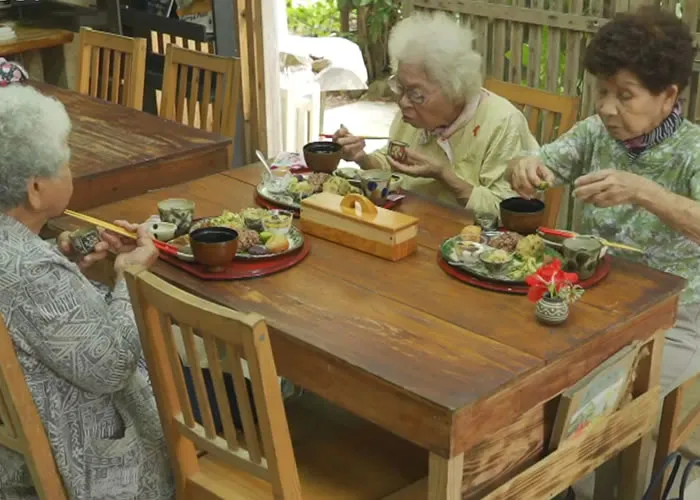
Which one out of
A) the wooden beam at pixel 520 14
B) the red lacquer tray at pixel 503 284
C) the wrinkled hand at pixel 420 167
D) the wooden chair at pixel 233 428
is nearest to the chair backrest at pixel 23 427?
the wooden chair at pixel 233 428

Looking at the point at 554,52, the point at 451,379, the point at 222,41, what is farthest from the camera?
the point at 222,41

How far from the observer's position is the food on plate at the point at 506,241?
2.04 m

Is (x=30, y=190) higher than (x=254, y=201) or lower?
higher

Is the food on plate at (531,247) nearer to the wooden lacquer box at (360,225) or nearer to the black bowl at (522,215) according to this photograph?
the black bowl at (522,215)

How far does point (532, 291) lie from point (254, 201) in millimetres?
902

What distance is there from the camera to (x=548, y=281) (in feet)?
5.80

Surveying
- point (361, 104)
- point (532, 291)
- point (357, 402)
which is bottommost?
point (361, 104)

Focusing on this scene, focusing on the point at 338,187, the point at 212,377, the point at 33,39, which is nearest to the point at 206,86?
the point at 338,187

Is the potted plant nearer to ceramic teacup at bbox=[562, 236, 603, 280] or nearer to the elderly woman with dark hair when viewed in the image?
ceramic teacup at bbox=[562, 236, 603, 280]

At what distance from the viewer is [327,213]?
2.15 meters

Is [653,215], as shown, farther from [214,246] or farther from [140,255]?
[140,255]

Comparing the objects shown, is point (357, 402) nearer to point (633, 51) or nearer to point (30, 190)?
point (30, 190)

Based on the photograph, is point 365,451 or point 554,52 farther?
point 554,52

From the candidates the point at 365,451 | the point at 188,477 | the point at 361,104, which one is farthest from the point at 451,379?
the point at 361,104
